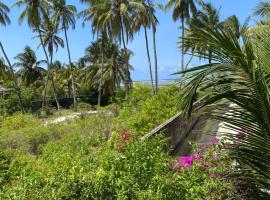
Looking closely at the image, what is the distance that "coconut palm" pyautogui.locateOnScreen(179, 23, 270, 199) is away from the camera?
11.8 ft

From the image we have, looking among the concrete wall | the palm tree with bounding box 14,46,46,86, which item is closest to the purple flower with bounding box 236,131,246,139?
the concrete wall

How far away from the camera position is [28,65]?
183ft

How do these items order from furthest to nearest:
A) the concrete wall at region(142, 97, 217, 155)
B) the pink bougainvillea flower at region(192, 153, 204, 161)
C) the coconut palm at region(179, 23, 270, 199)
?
the concrete wall at region(142, 97, 217, 155)
the pink bougainvillea flower at region(192, 153, 204, 161)
the coconut palm at region(179, 23, 270, 199)

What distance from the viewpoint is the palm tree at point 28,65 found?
Result: 55.4 meters

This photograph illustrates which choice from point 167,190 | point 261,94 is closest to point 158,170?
point 167,190

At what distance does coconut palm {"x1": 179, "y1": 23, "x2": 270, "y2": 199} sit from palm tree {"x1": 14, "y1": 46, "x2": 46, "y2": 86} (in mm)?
53562

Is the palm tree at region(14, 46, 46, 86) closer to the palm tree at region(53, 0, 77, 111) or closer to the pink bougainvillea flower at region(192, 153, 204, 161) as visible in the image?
the palm tree at region(53, 0, 77, 111)

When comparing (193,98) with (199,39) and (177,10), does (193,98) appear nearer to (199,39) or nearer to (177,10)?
(199,39)

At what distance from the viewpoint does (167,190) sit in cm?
396

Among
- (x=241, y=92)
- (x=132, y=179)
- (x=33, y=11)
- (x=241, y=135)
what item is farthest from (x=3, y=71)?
(x=241, y=92)

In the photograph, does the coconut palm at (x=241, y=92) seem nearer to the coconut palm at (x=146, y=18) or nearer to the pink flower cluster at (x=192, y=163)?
the pink flower cluster at (x=192, y=163)

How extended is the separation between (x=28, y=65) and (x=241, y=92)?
5419 centimetres

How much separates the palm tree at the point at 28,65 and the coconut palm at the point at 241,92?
5356 centimetres

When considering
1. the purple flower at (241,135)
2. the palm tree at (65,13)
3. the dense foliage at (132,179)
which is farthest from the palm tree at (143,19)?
the purple flower at (241,135)
